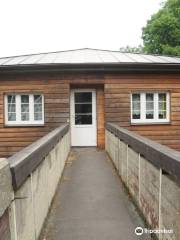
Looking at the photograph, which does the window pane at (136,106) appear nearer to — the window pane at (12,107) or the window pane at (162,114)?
the window pane at (162,114)

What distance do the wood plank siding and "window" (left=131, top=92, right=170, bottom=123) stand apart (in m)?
0.23

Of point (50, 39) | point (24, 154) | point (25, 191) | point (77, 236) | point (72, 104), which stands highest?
point (50, 39)

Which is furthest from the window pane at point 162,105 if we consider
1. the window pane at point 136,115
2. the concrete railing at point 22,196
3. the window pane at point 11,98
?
the concrete railing at point 22,196

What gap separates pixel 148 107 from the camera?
33.4 feet

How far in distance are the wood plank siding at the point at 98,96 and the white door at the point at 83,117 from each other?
0.88ft

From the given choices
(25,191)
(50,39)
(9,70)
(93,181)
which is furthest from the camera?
(50,39)

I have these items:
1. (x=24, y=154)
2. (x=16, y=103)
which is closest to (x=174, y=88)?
(x=16, y=103)

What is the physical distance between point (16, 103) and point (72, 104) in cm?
196

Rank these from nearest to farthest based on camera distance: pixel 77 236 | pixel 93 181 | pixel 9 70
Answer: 1. pixel 77 236
2. pixel 93 181
3. pixel 9 70

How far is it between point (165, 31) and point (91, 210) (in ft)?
91.8

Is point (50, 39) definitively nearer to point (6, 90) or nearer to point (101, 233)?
point (6, 90)

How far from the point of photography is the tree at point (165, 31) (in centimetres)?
2822

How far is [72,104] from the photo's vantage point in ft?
33.3

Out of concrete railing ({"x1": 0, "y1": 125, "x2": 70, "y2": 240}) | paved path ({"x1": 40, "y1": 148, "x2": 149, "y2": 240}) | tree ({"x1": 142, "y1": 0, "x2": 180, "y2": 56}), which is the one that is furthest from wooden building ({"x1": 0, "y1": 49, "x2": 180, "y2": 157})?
tree ({"x1": 142, "y1": 0, "x2": 180, "y2": 56})
